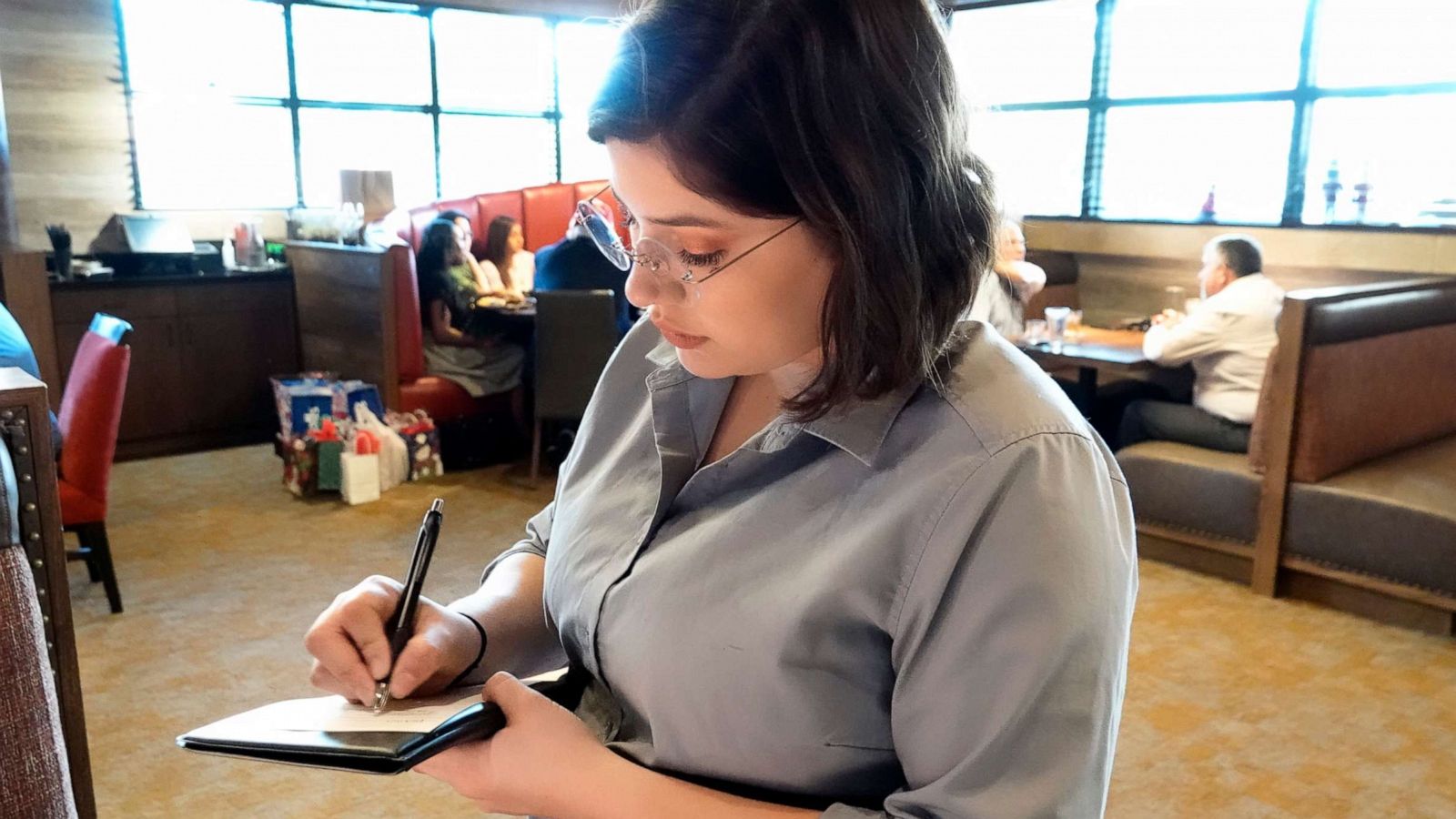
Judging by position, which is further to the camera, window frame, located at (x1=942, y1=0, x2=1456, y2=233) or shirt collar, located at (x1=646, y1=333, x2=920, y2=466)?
window frame, located at (x1=942, y1=0, x2=1456, y2=233)

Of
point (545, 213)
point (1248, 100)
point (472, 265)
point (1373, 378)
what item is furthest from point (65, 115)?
point (1248, 100)

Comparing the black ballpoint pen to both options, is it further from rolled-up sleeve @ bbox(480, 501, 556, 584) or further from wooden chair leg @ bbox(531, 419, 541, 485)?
Answer: wooden chair leg @ bbox(531, 419, 541, 485)

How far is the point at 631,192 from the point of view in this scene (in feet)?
2.75

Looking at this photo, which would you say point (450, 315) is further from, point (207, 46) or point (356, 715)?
point (356, 715)

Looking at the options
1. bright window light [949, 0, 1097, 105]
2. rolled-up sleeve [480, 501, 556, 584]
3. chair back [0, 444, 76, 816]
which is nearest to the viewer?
chair back [0, 444, 76, 816]

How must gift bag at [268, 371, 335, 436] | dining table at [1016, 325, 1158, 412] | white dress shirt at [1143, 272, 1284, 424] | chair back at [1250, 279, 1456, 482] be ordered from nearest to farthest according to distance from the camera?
1. chair back at [1250, 279, 1456, 482]
2. white dress shirt at [1143, 272, 1284, 424]
3. dining table at [1016, 325, 1158, 412]
4. gift bag at [268, 371, 335, 436]

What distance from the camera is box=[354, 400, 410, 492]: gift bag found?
465 centimetres

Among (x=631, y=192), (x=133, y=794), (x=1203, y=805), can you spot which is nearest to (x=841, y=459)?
(x=631, y=192)

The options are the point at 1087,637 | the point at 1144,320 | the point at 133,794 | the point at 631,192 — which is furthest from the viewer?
the point at 1144,320

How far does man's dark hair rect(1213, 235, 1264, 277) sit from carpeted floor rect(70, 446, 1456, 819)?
3.97 ft

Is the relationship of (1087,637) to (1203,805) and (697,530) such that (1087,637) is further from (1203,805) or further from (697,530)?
(1203,805)

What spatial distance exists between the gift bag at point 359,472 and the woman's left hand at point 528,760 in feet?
12.0

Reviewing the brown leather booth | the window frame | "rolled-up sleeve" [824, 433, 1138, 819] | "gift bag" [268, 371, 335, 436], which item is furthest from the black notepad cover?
the window frame

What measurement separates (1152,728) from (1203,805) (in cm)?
33
